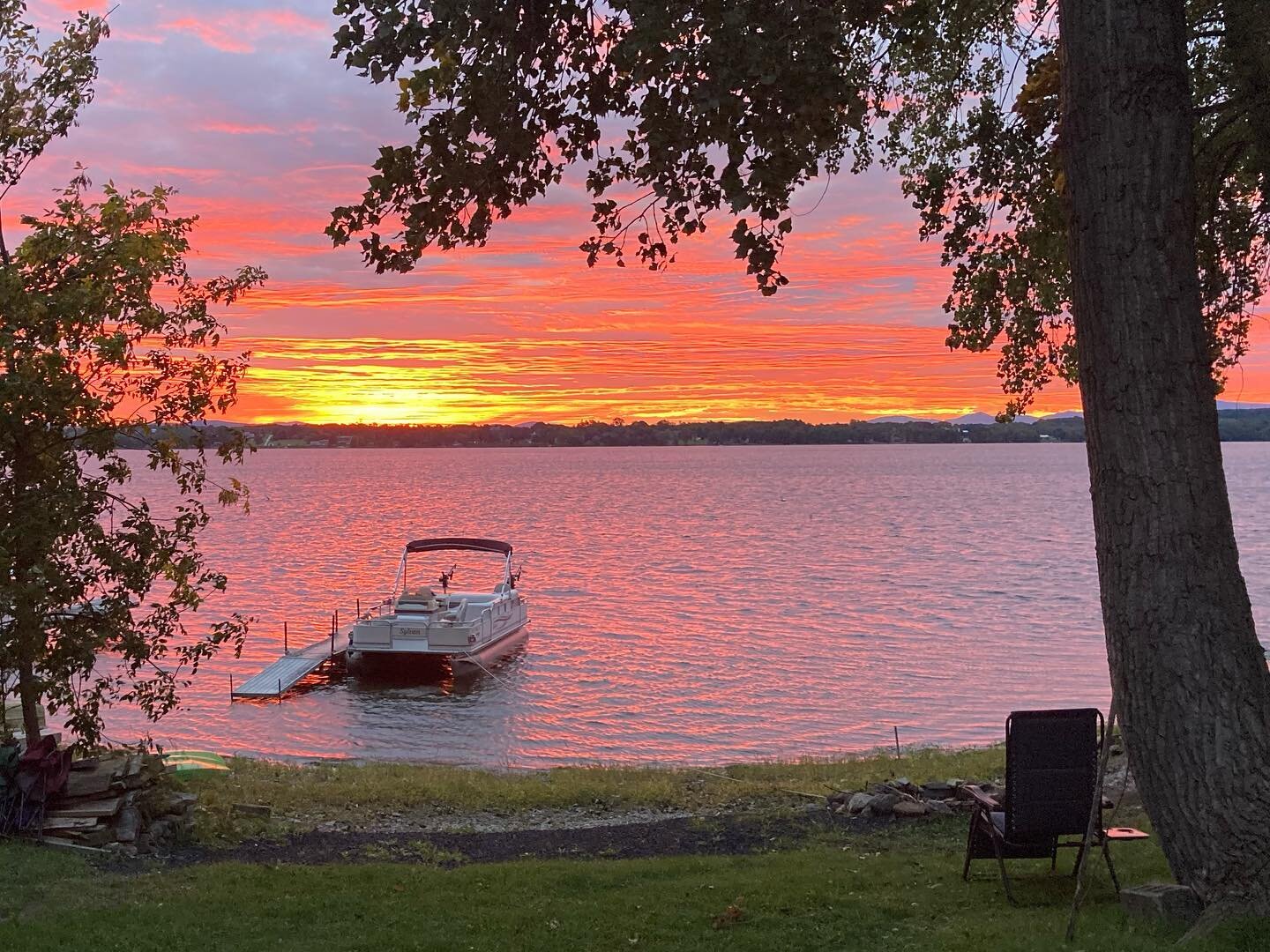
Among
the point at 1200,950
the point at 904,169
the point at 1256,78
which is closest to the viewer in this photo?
the point at 1200,950

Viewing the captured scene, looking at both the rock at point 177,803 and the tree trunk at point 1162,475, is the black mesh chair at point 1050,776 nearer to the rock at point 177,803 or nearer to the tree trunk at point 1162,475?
the tree trunk at point 1162,475

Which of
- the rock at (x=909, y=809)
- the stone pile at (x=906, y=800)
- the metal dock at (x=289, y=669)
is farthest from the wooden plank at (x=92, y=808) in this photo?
the metal dock at (x=289, y=669)

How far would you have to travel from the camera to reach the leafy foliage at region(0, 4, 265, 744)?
9.84 m

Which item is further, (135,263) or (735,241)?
(135,263)

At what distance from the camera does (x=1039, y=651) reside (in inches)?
1226

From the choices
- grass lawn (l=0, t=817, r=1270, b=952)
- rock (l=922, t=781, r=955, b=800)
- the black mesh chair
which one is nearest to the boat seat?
rock (l=922, t=781, r=955, b=800)

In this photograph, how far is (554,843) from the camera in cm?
1041

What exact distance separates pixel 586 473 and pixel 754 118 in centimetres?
19243

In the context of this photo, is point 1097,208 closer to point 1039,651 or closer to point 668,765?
point 668,765

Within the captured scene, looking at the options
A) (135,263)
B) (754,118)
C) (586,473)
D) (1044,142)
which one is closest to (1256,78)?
(1044,142)

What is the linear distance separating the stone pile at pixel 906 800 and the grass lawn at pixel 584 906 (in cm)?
142

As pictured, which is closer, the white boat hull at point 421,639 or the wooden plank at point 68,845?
the wooden plank at point 68,845

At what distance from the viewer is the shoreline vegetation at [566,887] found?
639 centimetres

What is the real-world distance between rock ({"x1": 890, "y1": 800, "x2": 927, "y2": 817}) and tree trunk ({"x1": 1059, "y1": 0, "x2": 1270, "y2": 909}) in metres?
4.93
